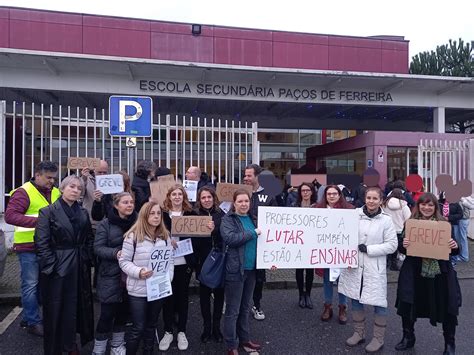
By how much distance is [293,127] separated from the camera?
56.6ft

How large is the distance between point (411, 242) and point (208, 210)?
2.13m

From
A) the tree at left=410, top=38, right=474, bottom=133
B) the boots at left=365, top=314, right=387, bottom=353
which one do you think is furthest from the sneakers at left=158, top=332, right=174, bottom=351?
the tree at left=410, top=38, right=474, bottom=133

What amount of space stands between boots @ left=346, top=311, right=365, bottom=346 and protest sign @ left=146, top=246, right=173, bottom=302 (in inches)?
80.9

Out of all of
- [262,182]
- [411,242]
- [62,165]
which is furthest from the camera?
[62,165]

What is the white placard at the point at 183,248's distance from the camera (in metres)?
3.97

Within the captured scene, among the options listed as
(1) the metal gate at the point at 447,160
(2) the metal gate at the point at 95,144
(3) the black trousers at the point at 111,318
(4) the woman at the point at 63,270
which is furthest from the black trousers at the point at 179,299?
(1) the metal gate at the point at 447,160

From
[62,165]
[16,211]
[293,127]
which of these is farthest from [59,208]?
[293,127]

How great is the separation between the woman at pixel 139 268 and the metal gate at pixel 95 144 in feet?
13.9

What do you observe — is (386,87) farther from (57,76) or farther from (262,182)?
(57,76)

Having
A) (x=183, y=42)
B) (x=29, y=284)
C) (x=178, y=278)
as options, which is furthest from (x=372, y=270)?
(x=183, y=42)

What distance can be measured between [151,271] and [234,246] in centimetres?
81

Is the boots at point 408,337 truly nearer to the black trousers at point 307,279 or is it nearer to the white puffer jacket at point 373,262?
the white puffer jacket at point 373,262

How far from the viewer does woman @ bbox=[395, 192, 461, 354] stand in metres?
3.72

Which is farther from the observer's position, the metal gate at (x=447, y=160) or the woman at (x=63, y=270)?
the metal gate at (x=447, y=160)
